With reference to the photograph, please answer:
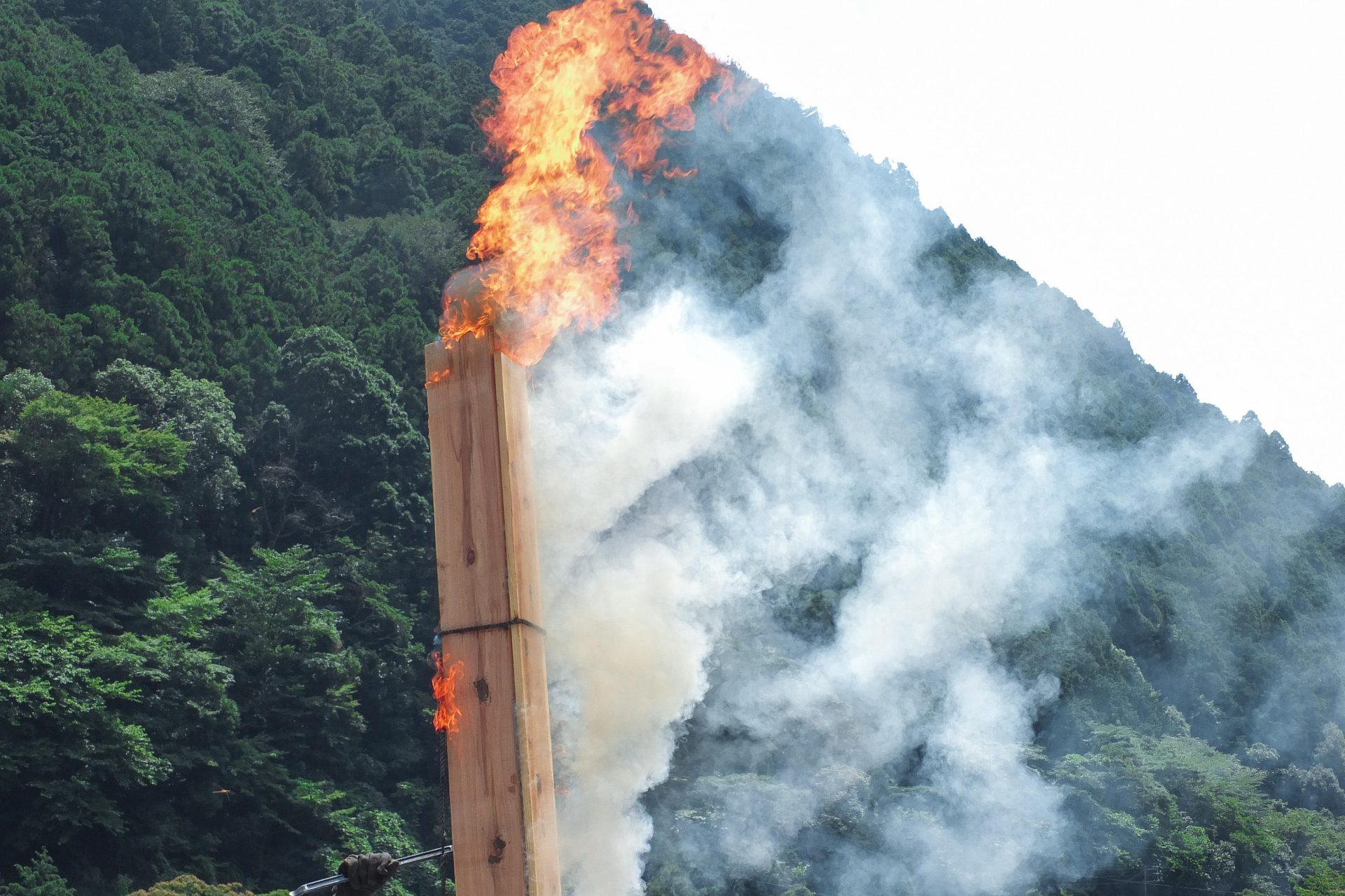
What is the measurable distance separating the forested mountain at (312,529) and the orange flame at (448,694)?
40.4ft

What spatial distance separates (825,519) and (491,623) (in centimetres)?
2279

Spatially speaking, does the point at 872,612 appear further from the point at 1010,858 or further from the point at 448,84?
the point at 448,84

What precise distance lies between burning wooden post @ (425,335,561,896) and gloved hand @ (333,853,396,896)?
0.12m

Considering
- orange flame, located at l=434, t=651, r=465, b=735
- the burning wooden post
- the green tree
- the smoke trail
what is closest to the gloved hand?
the burning wooden post

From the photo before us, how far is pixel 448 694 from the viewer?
2639 millimetres

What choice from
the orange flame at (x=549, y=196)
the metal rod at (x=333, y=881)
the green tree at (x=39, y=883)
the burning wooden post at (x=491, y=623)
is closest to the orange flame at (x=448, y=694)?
the burning wooden post at (x=491, y=623)

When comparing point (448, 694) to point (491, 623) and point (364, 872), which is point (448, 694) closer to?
point (491, 623)

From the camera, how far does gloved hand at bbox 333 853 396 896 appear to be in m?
2.49

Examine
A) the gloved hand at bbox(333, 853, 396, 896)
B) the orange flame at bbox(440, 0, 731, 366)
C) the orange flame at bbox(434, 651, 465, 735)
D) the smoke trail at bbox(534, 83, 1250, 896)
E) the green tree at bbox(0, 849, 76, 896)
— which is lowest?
the gloved hand at bbox(333, 853, 396, 896)

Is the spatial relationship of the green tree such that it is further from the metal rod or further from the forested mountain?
the metal rod

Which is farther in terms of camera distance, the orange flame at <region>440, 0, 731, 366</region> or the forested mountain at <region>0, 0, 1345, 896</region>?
the forested mountain at <region>0, 0, 1345, 896</region>

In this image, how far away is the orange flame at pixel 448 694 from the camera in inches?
103

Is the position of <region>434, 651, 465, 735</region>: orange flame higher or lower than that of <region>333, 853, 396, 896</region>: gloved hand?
higher

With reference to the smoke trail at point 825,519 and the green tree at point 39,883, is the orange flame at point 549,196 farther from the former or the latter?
the green tree at point 39,883
